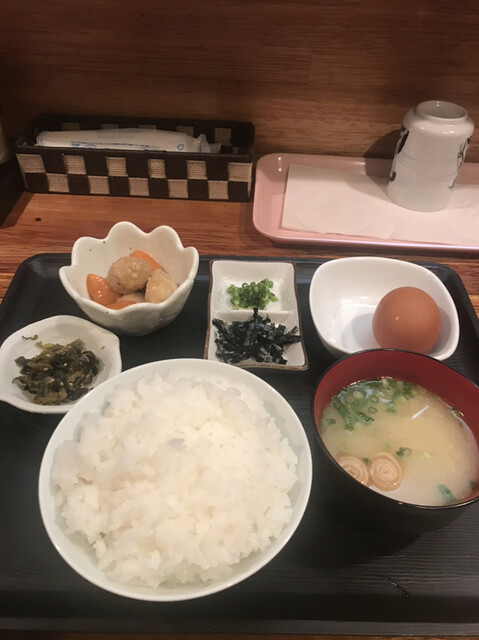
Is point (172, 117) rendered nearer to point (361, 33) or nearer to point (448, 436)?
point (361, 33)

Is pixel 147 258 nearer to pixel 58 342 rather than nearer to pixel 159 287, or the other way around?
pixel 159 287

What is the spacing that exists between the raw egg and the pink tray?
0.57 m

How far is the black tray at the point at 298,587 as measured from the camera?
104 cm

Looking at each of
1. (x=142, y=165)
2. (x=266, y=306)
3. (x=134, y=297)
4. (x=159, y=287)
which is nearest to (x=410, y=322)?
(x=266, y=306)

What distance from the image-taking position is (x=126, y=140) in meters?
2.27

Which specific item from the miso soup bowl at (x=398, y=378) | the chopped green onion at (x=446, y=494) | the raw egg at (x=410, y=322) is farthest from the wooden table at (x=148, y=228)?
the chopped green onion at (x=446, y=494)

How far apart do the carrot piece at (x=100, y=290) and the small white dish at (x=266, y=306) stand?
1.15 feet

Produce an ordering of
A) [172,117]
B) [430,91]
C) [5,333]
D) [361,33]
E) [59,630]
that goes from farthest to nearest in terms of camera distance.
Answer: [172,117] → [430,91] → [361,33] → [5,333] → [59,630]

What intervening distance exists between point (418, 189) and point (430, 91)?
0.52 metres

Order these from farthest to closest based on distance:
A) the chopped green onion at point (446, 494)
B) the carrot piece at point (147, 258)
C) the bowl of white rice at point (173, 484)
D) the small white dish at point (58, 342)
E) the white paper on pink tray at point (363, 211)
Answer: the white paper on pink tray at point (363, 211) → the carrot piece at point (147, 258) → the small white dish at point (58, 342) → the chopped green onion at point (446, 494) → the bowl of white rice at point (173, 484)

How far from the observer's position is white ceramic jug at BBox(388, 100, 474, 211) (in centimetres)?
199

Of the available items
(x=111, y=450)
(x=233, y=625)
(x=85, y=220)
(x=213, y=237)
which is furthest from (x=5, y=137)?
(x=233, y=625)

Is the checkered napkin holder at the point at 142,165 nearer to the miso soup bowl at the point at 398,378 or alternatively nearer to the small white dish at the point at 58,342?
the small white dish at the point at 58,342

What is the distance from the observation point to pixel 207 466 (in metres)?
1.08
